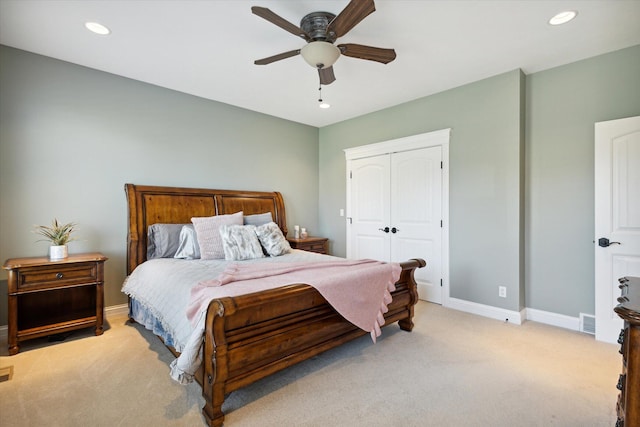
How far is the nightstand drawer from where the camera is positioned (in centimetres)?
258

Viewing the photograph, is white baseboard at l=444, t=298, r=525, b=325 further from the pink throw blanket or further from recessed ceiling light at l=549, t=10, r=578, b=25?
recessed ceiling light at l=549, t=10, r=578, b=25

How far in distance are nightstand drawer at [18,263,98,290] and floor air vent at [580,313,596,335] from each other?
4780 millimetres

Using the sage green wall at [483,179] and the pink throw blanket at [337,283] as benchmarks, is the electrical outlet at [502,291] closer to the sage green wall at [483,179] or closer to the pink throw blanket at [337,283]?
the sage green wall at [483,179]

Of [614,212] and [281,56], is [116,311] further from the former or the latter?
[614,212]

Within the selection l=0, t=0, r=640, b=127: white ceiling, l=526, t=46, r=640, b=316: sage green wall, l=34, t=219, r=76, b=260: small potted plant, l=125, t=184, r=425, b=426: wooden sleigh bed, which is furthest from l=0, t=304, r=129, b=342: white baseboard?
l=526, t=46, r=640, b=316: sage green wall

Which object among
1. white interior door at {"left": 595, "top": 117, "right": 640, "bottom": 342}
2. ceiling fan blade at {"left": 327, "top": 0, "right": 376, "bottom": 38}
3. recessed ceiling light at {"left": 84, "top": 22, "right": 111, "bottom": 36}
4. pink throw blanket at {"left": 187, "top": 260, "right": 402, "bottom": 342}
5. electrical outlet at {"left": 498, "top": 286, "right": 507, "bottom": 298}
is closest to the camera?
ceiling fan blade at {"left": 327, "top": 0, "right": 376, "bottom": 38}

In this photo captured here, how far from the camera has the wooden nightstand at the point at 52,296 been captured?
2.54 meters

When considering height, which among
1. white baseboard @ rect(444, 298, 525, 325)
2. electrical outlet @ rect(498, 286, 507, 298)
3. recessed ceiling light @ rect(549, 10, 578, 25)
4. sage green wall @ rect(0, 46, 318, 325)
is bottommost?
white baseboard @ rect(444, 298, 525, 325)

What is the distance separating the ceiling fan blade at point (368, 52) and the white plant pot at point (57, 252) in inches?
120

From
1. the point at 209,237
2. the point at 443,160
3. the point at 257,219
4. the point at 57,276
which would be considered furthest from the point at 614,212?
the point at 57,276

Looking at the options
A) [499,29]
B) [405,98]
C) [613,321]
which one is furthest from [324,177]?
[613,321]

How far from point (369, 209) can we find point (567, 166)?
7.98 feet

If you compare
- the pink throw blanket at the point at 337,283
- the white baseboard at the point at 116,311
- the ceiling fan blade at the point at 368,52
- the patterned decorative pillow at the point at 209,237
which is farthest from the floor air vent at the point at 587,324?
the white baseboard at the point at 116,311

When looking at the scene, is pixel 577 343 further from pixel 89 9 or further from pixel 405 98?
pixel 89 9
